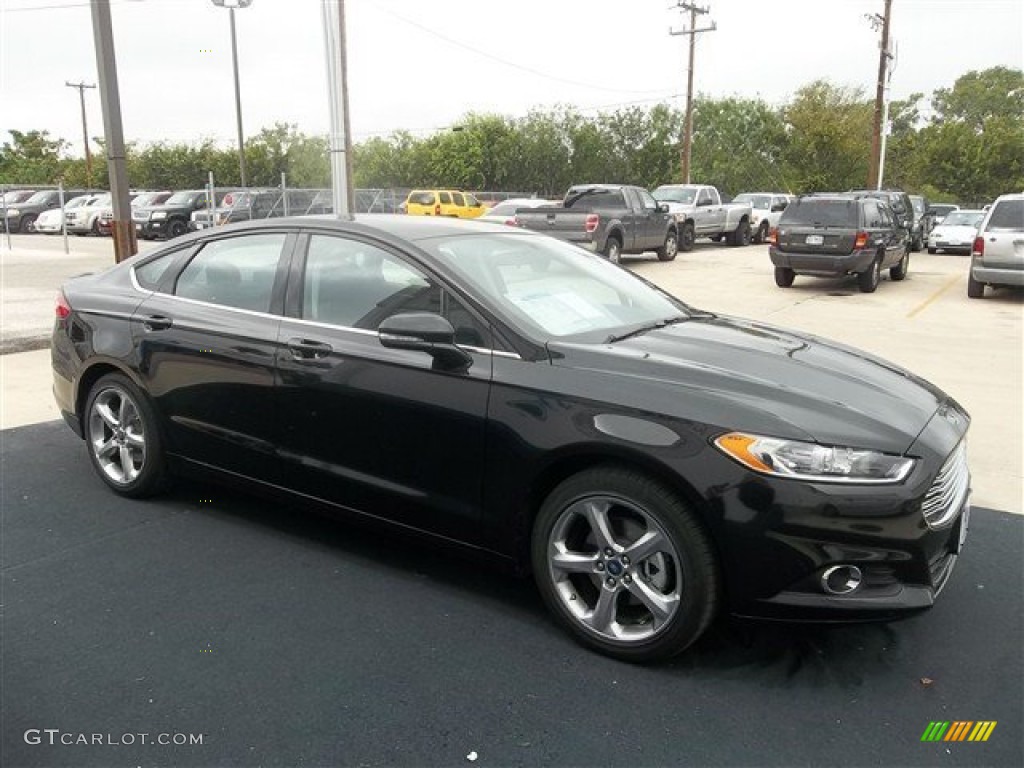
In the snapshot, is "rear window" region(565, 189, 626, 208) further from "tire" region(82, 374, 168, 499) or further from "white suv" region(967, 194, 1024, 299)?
"tire" region(82, 374, 168, 499)

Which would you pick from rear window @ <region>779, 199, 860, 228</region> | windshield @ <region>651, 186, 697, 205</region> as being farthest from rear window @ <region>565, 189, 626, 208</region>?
windshield @ <region>651, 186, 697, 205</region>

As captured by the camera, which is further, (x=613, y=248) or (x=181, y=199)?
(x=181, y=199)

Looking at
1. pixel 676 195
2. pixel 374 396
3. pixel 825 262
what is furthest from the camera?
pixel 676 195

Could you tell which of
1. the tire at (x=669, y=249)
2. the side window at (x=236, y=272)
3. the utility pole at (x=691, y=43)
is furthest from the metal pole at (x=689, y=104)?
the side window at (x=236, y=272)

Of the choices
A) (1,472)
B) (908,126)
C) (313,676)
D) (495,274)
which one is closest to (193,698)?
(313,676)

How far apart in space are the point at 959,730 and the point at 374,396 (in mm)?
2373

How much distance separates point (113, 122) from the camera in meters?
8.98

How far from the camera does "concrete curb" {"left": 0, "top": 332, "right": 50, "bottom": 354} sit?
8.78 metres

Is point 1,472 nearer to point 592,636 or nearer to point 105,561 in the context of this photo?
point 105,561

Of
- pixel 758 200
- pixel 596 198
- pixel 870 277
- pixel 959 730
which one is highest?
pixel 596 198

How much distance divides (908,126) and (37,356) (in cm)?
7891

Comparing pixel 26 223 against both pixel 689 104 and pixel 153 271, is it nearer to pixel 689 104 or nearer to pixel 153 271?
pixel 689 104

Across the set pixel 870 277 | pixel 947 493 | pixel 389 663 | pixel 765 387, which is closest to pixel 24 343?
pixel 389 663

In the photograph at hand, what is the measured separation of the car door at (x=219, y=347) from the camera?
389 centimetres
